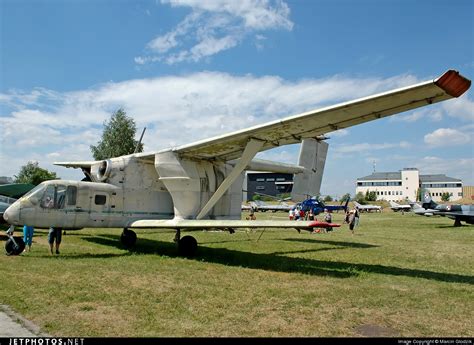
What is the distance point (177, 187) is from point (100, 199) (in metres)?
2.65

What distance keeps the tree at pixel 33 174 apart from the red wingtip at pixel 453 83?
66.2 m

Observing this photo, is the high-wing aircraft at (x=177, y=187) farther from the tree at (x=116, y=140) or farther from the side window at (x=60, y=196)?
the tree at (x=116, y=140)

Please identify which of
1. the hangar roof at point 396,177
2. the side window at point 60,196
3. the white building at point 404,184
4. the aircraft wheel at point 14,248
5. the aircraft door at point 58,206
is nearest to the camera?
the aircraft wheel at point 14,248

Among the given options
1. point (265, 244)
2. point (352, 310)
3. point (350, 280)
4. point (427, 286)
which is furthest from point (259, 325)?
point (265, 244)

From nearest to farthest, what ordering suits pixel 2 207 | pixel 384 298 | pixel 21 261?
pixel 384 298, pixel 21 261, pixel 2 207

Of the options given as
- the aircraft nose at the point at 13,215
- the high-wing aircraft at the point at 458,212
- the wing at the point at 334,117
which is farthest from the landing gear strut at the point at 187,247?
the high-wing aircraft at the point at 458,212

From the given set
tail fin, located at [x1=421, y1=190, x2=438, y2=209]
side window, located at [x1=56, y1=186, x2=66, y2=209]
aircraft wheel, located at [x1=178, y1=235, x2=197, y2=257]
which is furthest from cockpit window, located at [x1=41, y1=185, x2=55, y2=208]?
tail fin, located at [x1=421, y1=190, x2=438, y2=209]

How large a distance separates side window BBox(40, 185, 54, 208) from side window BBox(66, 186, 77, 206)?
0.48m

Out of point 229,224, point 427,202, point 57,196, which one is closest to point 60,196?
point 57,196

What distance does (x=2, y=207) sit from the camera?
19.5m

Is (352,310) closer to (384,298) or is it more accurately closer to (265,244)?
(384,298)

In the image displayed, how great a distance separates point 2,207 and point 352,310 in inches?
732

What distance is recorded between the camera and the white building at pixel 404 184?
6403 inches

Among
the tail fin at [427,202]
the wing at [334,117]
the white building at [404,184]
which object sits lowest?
the tail fin at [427,202]
